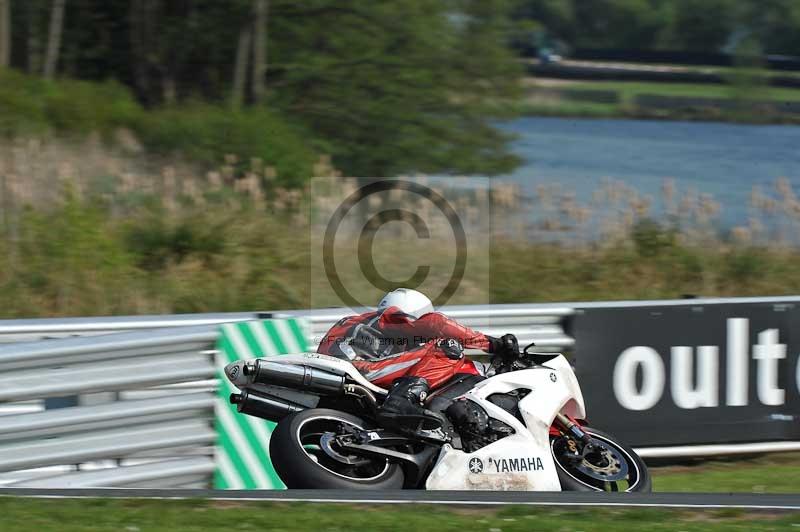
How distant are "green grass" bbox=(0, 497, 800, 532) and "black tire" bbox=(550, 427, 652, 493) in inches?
40.2

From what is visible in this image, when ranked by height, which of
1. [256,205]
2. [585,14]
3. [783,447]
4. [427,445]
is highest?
[585,14]

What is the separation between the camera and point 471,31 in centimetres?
2247

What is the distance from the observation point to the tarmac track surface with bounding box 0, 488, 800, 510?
5684 mm

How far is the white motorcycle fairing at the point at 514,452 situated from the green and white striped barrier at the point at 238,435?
1258 millimetres

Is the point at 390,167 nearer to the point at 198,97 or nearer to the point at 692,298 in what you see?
the point at 198,97

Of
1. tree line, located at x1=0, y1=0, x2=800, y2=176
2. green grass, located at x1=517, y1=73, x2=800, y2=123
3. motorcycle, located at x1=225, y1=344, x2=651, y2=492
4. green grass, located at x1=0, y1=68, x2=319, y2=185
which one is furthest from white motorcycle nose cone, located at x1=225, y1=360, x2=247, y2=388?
green grass, located at x1=517, y1=73, x2=800, y2=123

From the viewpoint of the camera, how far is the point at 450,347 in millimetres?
6539

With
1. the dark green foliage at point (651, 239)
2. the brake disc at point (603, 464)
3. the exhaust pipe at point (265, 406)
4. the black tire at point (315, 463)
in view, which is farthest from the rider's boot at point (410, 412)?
the dark green foliage at point (651, 239)

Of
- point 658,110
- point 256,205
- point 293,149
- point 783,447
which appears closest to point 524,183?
point 256,205

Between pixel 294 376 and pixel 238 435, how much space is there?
110 cm

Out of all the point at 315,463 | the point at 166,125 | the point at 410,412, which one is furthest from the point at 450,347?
the point at 166,125

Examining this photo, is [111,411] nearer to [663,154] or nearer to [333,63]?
[333,63]

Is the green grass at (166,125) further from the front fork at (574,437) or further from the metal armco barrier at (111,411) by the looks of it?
the front fork at (574,437)

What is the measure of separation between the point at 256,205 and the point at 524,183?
12.0ft
